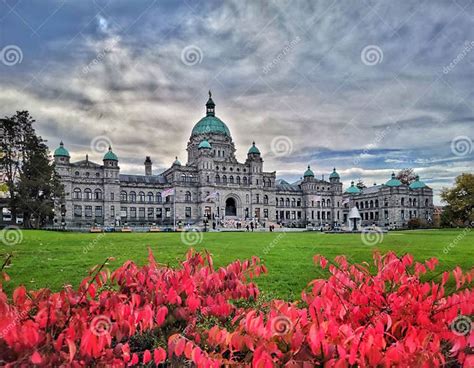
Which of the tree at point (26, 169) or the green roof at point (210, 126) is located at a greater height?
the green roof at point (210, 126)

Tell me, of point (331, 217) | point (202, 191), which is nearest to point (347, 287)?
point (202, 191)

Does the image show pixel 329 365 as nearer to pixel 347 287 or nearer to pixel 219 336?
pixel 219 336

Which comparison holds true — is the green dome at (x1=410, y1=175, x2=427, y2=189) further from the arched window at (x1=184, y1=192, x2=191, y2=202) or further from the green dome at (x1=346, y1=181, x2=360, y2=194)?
the arched window at (x1=184, y1=192, x2=191, y2=202)

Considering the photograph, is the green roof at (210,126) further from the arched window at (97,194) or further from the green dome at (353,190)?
the green dome at (353,190)

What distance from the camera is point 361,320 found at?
315 cm

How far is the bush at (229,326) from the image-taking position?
2232 mm

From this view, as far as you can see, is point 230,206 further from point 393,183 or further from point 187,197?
point 393,183

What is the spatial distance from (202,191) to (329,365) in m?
72.2
